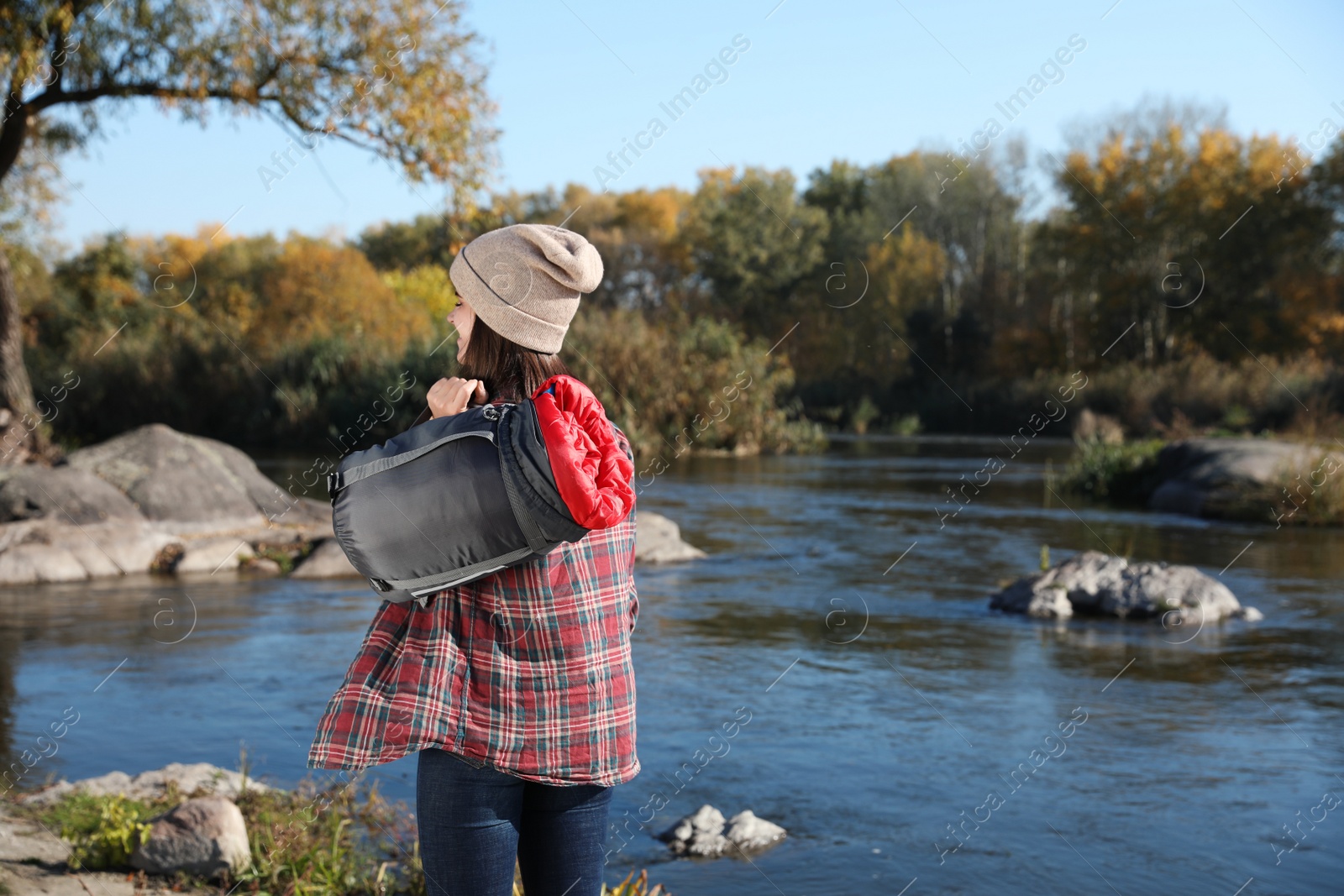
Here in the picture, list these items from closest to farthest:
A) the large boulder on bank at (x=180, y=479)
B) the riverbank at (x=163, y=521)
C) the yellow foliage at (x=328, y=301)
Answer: the riverbank at (x=163, y=521), the large boulder on bank at (x=180, y=479), the yellow foliage at (x=328, y=301)

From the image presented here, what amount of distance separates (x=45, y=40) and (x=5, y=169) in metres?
2.47

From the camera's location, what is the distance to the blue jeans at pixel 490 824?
6.70 ft

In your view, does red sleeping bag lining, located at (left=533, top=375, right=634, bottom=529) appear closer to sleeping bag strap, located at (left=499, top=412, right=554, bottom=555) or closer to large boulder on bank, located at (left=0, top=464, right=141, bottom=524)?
sleeping bag strap, located at (left=499, top=412, right=554, bottom=555)

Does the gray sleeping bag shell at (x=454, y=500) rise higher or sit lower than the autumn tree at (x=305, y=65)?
lower

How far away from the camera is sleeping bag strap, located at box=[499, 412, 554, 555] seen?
190cm

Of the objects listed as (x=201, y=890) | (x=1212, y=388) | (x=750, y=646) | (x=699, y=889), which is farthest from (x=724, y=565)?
(x=1212, y=388)

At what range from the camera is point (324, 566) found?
1210 cm

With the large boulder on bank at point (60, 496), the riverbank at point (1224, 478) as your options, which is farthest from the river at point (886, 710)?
the riverbank at point (1224, 478)

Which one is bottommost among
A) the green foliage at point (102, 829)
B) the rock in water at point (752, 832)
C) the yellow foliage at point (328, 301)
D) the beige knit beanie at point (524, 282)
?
the rock in water at point (752, 832)

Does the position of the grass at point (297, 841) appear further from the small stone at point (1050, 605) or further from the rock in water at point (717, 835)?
the small stone at point (1050, 605)

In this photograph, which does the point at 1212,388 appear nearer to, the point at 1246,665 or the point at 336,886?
the point at 1246,665

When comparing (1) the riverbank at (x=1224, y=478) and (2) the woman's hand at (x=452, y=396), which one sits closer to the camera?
(2) the woman's hand at (x=452, y=396)

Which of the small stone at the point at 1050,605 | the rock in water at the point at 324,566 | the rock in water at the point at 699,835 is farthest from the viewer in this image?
the rock in water at the point at 324,566

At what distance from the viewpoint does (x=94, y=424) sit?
33656 millimetres
